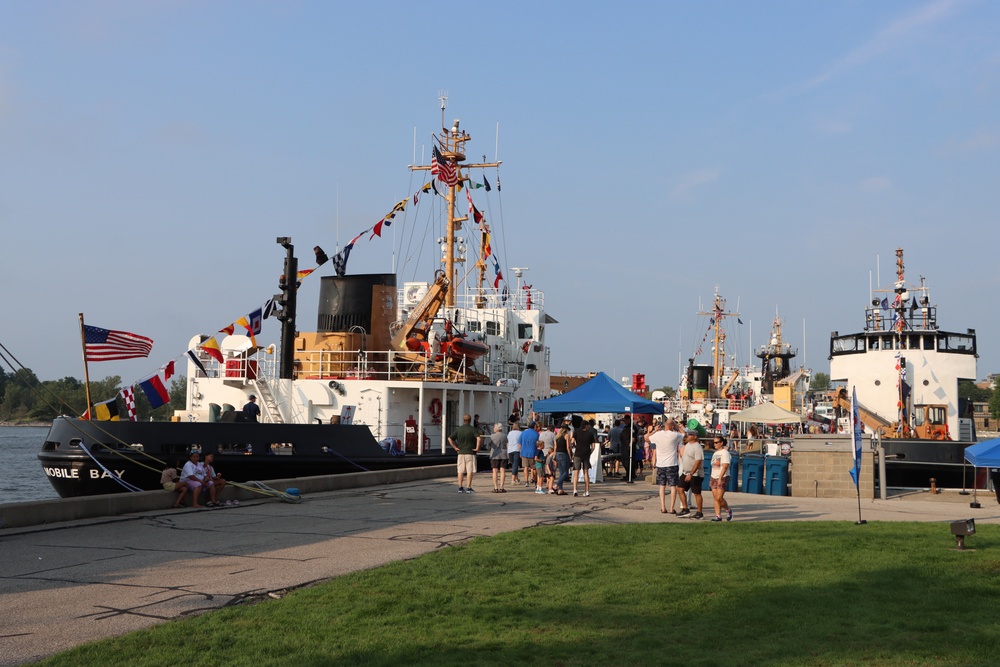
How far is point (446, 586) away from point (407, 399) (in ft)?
55.4

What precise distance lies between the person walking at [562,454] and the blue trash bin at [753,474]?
431 cm

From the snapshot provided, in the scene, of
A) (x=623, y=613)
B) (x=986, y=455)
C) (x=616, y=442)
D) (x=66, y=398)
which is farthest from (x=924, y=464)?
(x=66, y=398)

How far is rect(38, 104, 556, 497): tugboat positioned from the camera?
61.1 ft

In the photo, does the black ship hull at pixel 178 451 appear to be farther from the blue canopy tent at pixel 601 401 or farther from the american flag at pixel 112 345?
the blue canopy tent at pixel 601 401

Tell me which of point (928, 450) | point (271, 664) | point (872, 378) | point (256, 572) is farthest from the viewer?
point (872, 378)

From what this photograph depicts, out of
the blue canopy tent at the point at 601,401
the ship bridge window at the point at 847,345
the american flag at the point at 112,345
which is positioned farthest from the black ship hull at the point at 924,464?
the american flag at the point at 112,345

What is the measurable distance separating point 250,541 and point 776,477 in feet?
39.6

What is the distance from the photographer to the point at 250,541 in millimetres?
11555

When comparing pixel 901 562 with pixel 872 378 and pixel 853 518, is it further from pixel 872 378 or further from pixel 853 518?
pixel 872 378

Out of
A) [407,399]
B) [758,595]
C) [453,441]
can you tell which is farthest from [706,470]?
[758,595]

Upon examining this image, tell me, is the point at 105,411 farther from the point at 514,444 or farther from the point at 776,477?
the point at 776,477

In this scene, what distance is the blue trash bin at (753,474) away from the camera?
20.3 meters

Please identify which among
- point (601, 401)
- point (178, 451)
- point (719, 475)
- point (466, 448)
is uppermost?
point (601, 401)

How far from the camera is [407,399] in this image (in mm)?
25312
